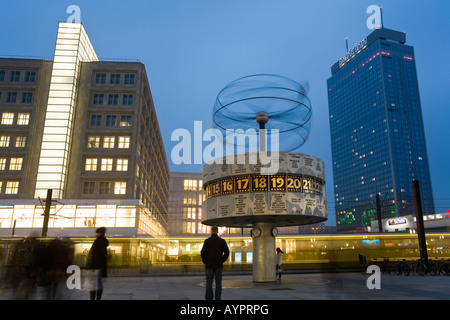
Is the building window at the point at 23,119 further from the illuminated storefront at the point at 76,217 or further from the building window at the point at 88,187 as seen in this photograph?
the building window at the point at 88,187

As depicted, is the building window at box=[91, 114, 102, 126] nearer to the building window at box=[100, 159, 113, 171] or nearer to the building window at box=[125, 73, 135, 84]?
the building window at box=[100, 159, 113, 171]

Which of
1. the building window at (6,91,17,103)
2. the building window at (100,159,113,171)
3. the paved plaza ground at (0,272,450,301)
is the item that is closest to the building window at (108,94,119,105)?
the building window at (100,159,113,171)

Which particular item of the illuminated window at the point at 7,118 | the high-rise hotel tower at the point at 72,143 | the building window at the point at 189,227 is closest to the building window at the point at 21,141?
the high-rise hotel tower at the point at 72,143

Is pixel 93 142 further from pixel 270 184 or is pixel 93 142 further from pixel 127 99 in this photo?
pixel 270 184

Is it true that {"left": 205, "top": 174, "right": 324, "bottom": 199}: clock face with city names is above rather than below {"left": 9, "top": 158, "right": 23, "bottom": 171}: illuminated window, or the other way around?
below

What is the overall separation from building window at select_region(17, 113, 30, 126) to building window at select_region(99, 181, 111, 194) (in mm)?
15802

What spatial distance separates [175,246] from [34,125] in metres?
35.8

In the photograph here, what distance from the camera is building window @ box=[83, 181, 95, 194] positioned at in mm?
54469

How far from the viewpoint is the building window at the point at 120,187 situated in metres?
54.1

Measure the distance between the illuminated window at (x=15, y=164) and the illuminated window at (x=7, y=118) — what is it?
20.1ft

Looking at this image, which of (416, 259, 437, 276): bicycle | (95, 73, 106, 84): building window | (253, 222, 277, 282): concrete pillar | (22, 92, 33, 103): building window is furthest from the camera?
(95, 73, 106, 84): building window

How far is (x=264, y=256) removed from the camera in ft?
60.1

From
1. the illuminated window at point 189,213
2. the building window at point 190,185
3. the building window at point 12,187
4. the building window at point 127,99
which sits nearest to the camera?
the building window at point 12,187
